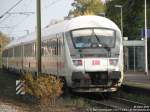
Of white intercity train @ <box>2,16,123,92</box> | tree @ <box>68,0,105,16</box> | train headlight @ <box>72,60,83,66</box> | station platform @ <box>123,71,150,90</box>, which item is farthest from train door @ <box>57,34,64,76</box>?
tree @ <box>68,0,105,16</box>

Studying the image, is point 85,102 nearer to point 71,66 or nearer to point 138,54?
point 71,66

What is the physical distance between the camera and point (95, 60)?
74.0ft

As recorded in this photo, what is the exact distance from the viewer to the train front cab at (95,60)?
22.5 m

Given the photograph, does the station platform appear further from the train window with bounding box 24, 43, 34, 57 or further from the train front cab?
the train window with bounding box 24, 43, 34, 57

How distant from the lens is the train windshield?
899 inches

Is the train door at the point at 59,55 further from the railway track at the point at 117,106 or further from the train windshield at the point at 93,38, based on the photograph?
the railway track at the point at 117,106

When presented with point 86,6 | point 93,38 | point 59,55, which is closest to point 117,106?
point 93,38

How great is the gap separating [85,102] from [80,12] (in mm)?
75981

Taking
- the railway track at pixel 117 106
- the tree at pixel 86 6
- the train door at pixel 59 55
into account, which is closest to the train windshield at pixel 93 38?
the train door at pixel 59 55

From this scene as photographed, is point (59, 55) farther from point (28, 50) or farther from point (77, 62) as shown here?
point (28, 50)

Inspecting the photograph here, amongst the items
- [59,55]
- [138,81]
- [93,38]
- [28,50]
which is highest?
[93,38]

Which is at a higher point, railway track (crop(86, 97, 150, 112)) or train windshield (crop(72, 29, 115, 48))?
train windshield (crop(72, 29, 115, 48))

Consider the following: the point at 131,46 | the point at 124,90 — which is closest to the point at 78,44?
the point at 124,90

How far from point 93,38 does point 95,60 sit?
108 cm
